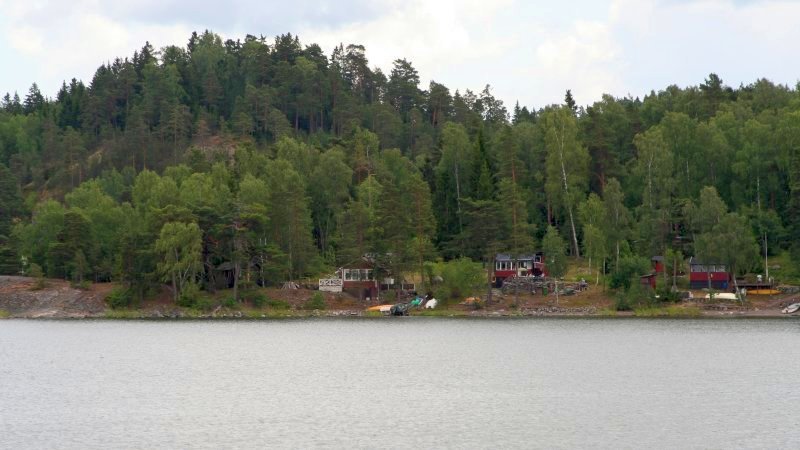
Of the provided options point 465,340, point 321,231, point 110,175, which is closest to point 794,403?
point 465,340

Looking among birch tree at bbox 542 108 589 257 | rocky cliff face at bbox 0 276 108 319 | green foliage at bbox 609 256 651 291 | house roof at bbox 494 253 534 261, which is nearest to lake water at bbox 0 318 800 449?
green foliage at bbox 609 256 651 291

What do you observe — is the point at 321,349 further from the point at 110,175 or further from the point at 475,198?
the point at 110,175

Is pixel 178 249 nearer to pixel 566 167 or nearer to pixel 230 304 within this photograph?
pixel 230 304

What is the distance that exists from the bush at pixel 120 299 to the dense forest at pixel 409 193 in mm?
953

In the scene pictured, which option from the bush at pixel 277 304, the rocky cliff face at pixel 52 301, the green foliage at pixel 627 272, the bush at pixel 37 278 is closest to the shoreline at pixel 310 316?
the rocky cliff face at pixel 52 301

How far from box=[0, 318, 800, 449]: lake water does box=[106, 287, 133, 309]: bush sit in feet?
62.0

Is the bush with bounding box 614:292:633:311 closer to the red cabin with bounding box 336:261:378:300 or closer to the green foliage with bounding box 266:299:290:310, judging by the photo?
the red cabin with bounding box 336:261:378:300

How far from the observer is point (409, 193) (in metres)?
108

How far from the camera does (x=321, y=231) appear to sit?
121 metres

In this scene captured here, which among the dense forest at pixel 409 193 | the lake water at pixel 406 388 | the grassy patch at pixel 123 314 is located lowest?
the lake water at pixel 406 388

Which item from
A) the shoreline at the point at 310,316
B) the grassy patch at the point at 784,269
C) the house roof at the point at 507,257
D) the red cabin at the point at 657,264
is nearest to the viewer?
the shoreline at the point at 310,316

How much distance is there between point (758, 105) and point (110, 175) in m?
91.1

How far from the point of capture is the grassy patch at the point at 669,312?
91375mm

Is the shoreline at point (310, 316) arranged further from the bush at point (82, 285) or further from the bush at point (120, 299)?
the bush at point (82, 285)
